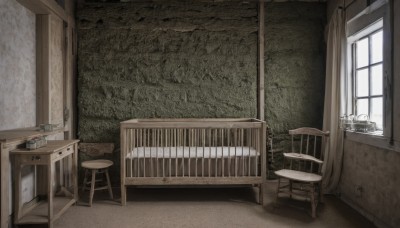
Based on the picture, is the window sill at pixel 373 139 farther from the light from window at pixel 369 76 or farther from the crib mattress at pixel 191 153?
the crib mattress at pixel 191 153

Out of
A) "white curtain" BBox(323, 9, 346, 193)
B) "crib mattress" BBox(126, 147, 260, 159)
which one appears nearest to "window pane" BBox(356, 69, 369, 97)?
"white curtain" BBox(323, 9, 346, 193)

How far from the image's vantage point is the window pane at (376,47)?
297 centimetres

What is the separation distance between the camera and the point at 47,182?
2.71 m

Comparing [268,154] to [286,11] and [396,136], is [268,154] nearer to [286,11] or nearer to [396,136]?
[396,136]

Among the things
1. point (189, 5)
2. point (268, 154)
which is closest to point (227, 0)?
point (189, 5)

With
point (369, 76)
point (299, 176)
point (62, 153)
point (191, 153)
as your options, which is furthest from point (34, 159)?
point (369, 76)

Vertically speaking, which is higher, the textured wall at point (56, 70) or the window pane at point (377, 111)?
Result: the textured wall at point (56, 70)

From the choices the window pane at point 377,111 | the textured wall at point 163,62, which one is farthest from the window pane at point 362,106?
the textured wall at point 163,62

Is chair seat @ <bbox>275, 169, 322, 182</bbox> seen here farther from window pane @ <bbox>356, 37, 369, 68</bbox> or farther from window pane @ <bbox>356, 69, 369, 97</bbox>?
window pane @ <bbox>356, 37, 369, 68</bbox>

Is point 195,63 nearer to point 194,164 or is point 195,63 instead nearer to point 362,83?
point 194,164

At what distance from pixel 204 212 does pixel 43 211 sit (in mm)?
1650

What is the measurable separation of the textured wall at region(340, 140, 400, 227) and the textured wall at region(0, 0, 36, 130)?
3.57 meters

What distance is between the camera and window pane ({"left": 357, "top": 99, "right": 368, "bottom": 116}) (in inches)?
128

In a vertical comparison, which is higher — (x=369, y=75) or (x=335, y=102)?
(x=369, y=75)
